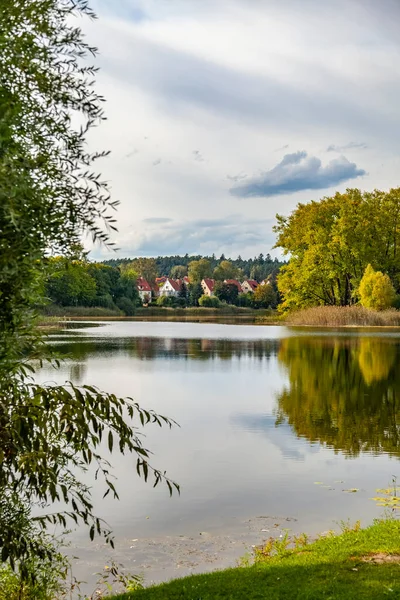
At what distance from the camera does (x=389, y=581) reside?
481 cm

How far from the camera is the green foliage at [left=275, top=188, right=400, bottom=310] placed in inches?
2244

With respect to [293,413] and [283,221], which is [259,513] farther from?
[283,221]

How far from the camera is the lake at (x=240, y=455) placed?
7.08 meters

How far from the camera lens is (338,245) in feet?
187

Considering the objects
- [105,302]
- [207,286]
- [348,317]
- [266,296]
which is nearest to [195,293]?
[207,286]

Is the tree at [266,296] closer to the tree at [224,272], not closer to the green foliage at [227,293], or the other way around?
the green foliage at [227,293]

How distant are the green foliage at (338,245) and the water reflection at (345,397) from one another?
26.7 meters

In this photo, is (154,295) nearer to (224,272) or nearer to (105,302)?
(224,272)

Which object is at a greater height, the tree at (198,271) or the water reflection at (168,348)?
the tree at (198,271)

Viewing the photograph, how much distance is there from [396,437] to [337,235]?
151ft

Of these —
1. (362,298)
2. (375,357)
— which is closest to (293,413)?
(375,357)

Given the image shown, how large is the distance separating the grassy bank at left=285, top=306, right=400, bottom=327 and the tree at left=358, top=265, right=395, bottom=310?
828mm

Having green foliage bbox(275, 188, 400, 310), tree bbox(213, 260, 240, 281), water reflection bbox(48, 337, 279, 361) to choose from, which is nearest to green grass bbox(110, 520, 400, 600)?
water reflection bbox(48, 337, 279, 361)

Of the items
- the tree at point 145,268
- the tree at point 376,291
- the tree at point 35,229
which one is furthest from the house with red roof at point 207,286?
the tree at point 35,229
